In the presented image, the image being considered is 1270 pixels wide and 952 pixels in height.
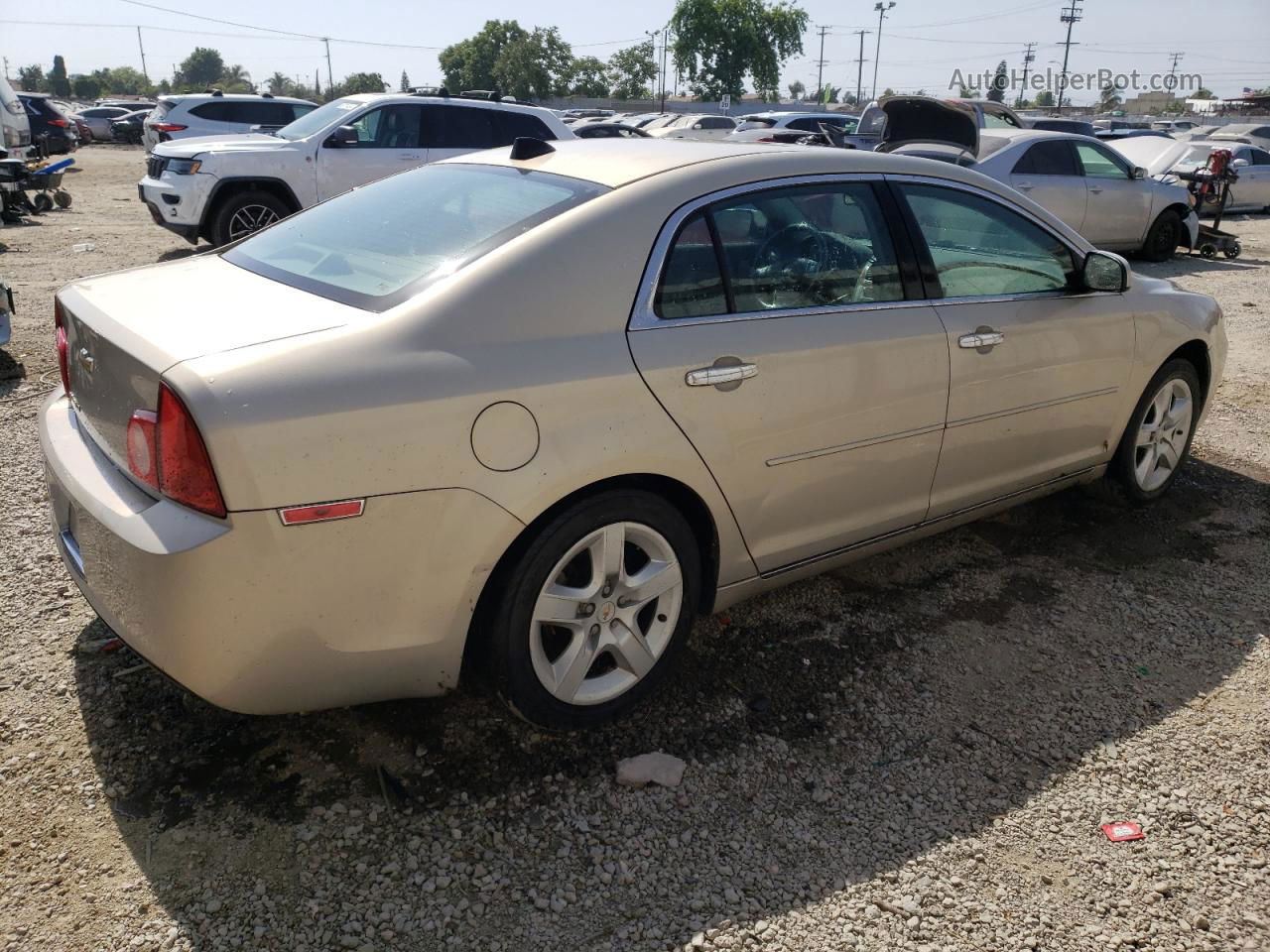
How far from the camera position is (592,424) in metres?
2.60

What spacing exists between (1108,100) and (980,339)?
12025 centimetres

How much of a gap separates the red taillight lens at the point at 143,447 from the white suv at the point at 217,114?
17.1m

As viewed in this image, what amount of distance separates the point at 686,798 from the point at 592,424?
1.05 metres

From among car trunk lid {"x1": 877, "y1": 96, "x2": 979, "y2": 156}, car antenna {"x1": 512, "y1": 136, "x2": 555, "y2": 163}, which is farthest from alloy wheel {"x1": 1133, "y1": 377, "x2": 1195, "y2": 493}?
car trunk lid {"x1": 877, "y1": 96, "x2": 979, "y2": 156}

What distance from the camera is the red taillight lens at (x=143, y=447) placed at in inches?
90.0

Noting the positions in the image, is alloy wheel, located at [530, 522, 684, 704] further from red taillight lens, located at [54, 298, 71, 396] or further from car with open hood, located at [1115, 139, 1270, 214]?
car with open hood, located at [1115, 139, 1270, 214]

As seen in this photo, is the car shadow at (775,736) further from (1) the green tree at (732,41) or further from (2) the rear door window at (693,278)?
(1) the green tree at (732,41)

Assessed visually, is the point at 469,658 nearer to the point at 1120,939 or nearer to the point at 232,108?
the point at 1120,939

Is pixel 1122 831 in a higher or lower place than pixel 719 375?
lower

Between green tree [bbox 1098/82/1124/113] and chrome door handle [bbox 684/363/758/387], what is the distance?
110 metres

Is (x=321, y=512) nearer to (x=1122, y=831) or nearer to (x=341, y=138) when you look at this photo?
(x=1122, y=831)

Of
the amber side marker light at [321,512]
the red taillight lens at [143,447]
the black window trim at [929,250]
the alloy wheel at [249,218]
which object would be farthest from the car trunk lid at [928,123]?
the red taillight lens at [143,447]

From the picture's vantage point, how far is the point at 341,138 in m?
10.6

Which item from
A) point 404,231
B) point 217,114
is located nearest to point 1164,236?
point 404,231
